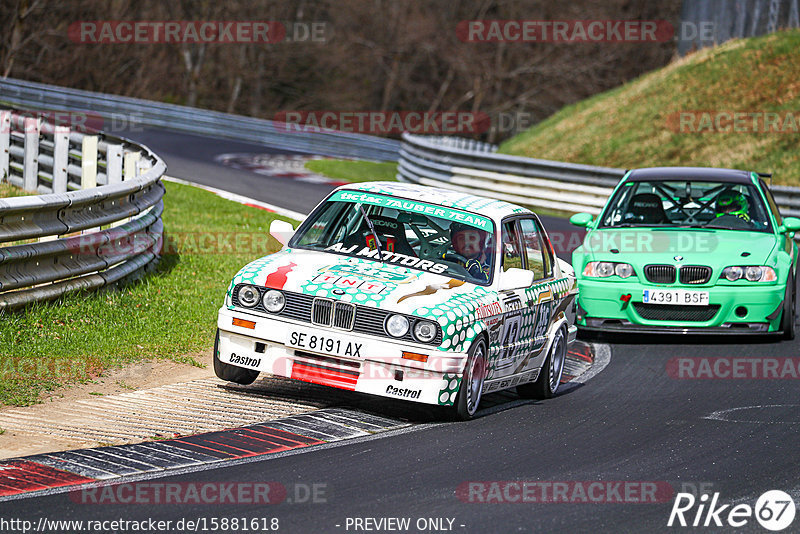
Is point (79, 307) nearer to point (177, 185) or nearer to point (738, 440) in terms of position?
point (738, 440)

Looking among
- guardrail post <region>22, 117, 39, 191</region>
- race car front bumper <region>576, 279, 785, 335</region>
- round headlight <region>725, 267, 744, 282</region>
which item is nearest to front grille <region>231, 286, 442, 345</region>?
race car front bumper <region>576, 279, 785, 335</region>

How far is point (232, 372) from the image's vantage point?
8156 millimetres

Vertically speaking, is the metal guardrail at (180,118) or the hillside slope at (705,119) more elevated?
the hillside slope at (705,119)

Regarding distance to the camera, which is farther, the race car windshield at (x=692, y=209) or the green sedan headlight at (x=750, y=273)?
the race car windshield at (x=692, y=209)

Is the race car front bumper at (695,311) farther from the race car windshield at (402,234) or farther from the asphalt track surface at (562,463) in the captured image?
the race car windshield at (402,234)

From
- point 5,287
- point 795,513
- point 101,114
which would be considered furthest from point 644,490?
point 101,114

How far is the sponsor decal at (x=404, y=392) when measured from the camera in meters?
7.51

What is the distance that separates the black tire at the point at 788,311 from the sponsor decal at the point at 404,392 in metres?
5.31

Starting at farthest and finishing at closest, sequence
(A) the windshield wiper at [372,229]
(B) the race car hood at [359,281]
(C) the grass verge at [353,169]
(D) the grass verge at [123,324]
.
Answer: (C) the grass verge at [353,169] → (A) the windshield wiper at [372,229] → (D) the grass verge at [123,324] → (B) the race car hood at [359,281]

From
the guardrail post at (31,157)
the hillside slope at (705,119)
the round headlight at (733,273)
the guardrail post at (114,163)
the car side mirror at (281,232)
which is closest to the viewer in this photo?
the car side mirror at (281,232)

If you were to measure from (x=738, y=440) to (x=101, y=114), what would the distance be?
95.0 ft

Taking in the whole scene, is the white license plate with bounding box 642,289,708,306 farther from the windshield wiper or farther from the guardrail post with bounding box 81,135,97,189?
the guardrail post with bounding box 81,135,97,189

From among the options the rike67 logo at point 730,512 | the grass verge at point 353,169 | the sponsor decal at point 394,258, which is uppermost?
the sponsor decal at point 394,258

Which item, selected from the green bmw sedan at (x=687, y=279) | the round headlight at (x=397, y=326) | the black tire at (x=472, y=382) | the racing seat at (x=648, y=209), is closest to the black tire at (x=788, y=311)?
the green bmw sedan at (x=687, y=279)
